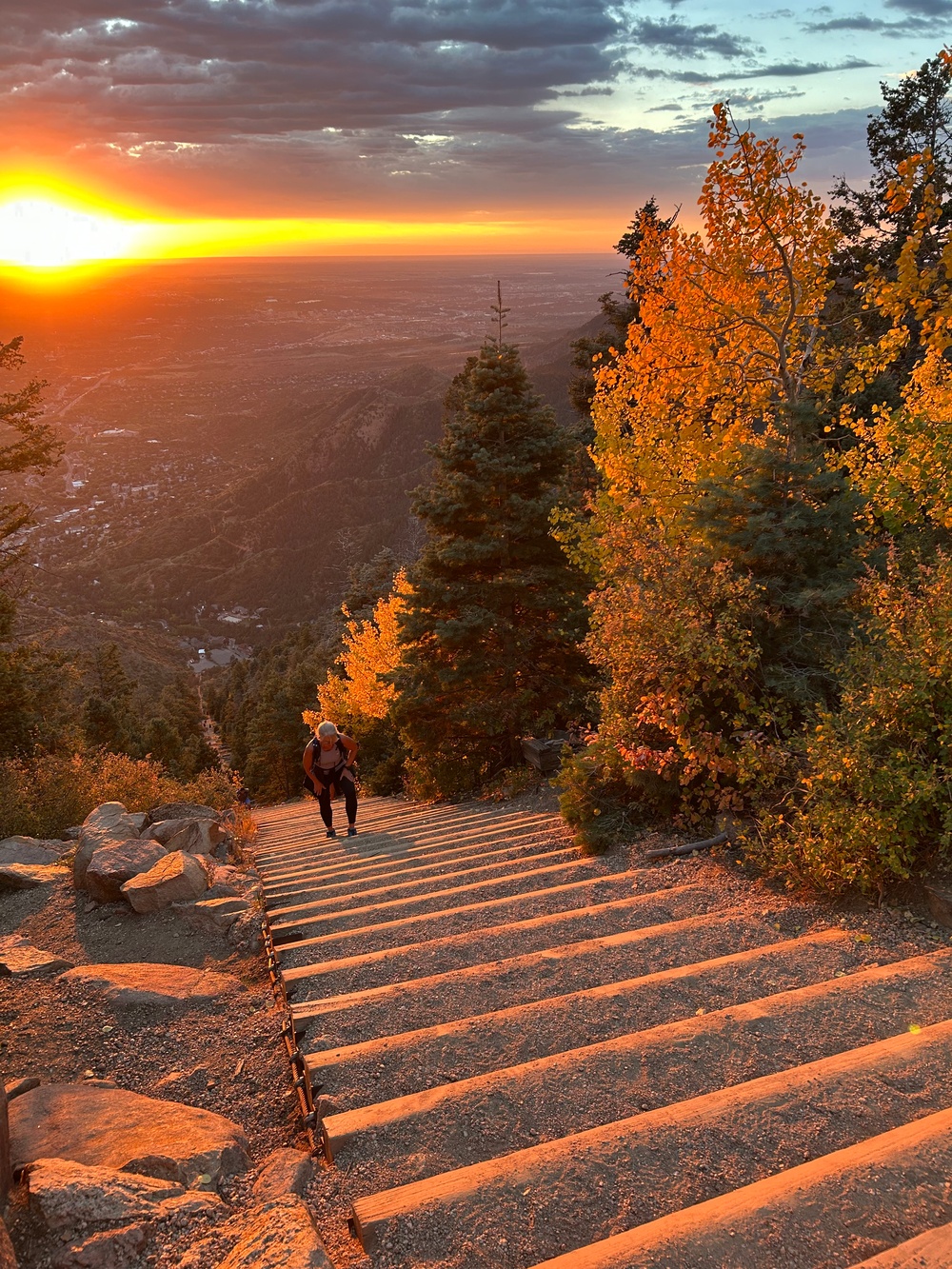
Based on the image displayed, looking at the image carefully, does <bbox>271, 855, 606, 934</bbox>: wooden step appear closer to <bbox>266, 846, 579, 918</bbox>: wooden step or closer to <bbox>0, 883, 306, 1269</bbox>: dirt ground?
<bbox>266, 846, 579, 918</bbox>: wooden step

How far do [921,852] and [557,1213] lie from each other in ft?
10.7

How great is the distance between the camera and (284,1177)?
2619 millimetres

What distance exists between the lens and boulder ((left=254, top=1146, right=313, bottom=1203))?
2555 mm

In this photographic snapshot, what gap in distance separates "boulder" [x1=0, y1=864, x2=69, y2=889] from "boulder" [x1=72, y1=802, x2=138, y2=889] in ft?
0.66


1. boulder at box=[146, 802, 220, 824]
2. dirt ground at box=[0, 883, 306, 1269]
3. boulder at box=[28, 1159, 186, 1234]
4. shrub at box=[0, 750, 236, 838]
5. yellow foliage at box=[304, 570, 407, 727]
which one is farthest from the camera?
yellow foliage at box=[304, 570, 407, 727]

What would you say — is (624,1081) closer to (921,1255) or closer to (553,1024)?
(553,1024)

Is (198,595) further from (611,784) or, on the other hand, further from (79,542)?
(611,784)

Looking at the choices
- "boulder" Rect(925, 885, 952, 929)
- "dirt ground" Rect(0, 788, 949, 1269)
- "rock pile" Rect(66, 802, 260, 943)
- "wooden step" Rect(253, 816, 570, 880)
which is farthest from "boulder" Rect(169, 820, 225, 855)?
"boulder" Rect(925, 885, 952, 929)

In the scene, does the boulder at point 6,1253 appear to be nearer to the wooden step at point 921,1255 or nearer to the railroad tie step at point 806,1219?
the railroad tie step at point 806,1219

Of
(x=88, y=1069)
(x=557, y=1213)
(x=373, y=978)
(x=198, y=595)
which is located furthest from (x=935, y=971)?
(x=198, y=595)

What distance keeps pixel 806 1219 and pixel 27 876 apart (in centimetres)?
671

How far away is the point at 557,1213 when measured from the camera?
2262mm

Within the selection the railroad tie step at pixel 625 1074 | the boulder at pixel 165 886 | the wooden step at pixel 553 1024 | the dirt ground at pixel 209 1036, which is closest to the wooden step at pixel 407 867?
the boulder at pixel 165 886

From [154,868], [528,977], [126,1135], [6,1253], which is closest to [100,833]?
[154,868]
